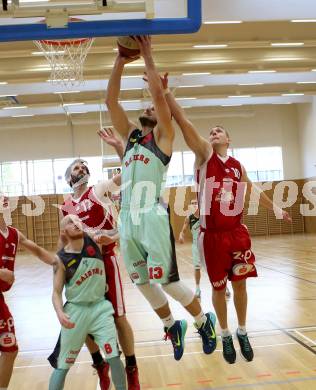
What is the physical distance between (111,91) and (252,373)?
124 inches

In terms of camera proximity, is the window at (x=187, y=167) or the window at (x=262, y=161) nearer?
the window at (x=187, y=167)

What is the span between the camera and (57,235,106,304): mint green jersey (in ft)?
14.9

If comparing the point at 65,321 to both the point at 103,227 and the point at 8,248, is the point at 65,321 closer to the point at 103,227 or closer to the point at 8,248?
the point at 8,248

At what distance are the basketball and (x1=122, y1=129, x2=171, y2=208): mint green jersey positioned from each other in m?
0.67

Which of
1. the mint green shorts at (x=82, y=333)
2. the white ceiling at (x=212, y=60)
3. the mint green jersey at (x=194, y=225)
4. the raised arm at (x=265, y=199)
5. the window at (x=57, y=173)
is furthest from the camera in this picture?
the window at (x=57, y=173)

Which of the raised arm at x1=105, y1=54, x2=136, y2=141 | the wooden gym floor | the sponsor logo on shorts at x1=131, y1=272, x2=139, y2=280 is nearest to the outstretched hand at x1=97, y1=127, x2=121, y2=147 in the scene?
the raised arm at x1=105, y1=54, x2=136, y2=141

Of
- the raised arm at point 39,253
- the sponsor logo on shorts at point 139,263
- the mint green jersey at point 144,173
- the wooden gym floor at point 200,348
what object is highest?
the mint green jersey at point 144,173

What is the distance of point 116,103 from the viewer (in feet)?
14.7

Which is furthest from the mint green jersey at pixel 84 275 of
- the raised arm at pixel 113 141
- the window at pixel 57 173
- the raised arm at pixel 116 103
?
the window at pixel 57 173

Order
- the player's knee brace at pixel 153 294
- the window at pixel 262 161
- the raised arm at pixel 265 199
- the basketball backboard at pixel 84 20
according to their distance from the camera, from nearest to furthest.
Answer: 1. the basketball backboard at pixel 84 20
2. the player's knee brace at pixel 153 294
3. the raised arm at pixel 265 199
4. the window at pixel 262 161

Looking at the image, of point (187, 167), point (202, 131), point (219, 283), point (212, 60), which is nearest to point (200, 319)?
point (219, 283)

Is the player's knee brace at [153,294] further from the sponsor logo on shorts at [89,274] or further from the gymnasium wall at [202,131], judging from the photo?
the gymnasium wall at [202,131]

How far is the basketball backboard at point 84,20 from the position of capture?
3.52 meters

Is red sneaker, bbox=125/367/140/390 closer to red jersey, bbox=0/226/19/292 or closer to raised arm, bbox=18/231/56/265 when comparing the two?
raised arm, bbox=18/231/56/265
